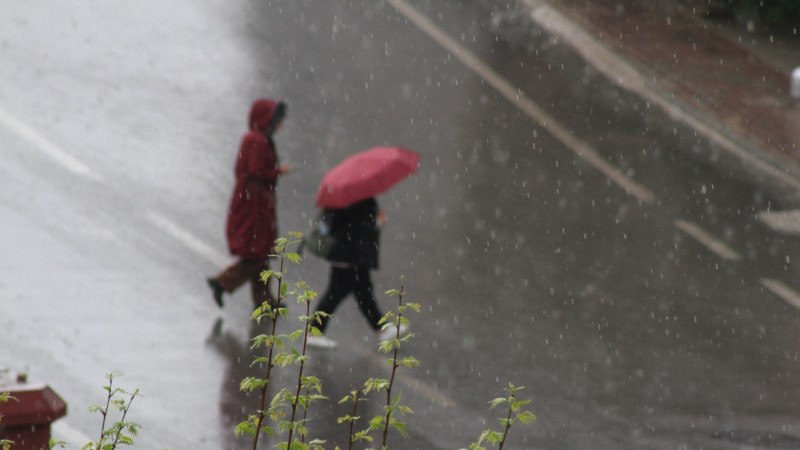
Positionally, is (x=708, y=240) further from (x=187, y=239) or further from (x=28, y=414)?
(x=28, y=414)

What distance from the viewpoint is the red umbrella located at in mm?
10258

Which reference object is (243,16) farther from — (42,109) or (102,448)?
(102,448)

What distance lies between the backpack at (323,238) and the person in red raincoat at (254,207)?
1.37 ft

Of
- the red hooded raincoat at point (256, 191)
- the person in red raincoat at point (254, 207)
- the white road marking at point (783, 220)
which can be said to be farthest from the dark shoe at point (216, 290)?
the white road marking at point (783, 220)

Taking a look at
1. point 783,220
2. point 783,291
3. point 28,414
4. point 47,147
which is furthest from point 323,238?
point 783,220

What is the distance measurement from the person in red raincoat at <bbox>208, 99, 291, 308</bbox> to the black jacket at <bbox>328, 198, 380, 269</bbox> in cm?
59

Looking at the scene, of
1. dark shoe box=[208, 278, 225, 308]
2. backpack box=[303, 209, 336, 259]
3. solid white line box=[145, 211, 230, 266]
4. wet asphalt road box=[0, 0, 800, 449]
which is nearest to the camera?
wet asphalt road box=[0, 0, 800, 449]

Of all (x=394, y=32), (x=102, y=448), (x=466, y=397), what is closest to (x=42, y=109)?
(x=394, y=32)

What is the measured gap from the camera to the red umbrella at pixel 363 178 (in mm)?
10258

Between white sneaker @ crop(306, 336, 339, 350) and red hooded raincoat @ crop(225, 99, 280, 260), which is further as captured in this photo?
red hooded raincoat @ crop(225, 99, 280, 260)

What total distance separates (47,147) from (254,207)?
12.7ft

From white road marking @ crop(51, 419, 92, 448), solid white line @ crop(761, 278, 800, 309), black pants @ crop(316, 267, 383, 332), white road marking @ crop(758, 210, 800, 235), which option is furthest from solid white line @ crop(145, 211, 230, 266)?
white road marking @ crop(758, 210, 800, 235)

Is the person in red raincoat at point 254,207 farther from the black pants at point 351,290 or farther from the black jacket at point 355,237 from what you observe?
the black jacket at point 355,237

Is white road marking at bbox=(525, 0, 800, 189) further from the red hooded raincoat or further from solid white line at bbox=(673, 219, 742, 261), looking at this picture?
the red hooded raincoat
